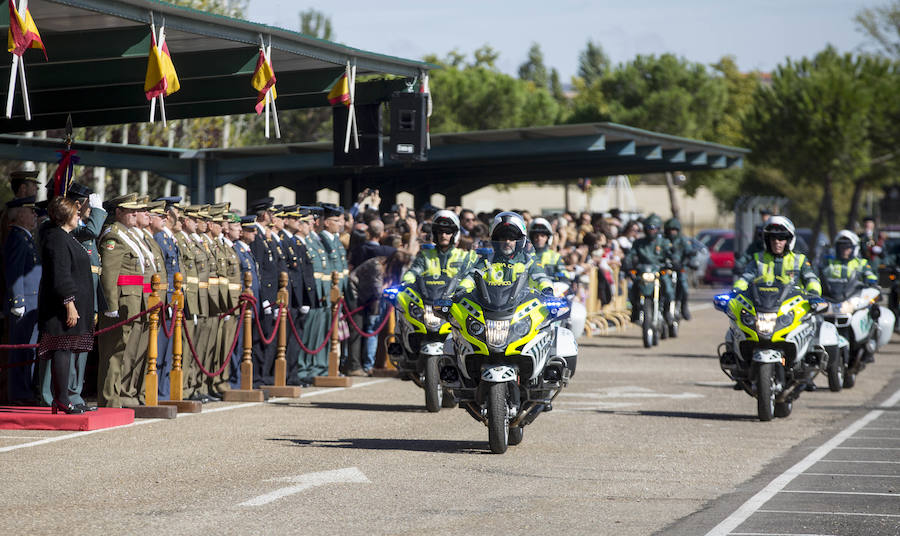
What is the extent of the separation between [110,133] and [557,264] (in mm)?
28644

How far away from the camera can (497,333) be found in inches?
482

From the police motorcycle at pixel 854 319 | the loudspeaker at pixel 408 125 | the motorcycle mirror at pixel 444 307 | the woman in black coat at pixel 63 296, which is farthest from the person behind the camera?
the loudspeaker at pixel 408 125

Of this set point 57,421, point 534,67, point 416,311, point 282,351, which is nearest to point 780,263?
point 416,311

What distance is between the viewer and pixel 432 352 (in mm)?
14922

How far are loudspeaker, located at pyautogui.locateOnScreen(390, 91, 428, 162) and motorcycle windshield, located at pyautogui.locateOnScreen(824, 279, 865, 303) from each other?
521cm

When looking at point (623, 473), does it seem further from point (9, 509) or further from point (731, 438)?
point (9, 509)

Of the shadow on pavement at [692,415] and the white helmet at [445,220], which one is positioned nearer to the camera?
the shadow on pavement at [692,415]

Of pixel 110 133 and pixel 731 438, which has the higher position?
pixel 110 133

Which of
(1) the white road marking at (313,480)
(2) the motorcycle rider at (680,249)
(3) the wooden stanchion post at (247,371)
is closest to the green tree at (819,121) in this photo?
(2) the motorcycle rider at (680,249)

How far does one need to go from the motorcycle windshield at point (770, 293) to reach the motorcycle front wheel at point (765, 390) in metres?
0.61

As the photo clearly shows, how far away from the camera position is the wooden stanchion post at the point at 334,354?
18.0 meters

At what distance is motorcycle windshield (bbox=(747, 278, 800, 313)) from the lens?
15133 mm

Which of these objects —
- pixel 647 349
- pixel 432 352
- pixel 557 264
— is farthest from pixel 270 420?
pixel 647 349

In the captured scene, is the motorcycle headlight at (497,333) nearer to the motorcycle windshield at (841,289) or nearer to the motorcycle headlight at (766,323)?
the motorcycle headlight at (766,323)
